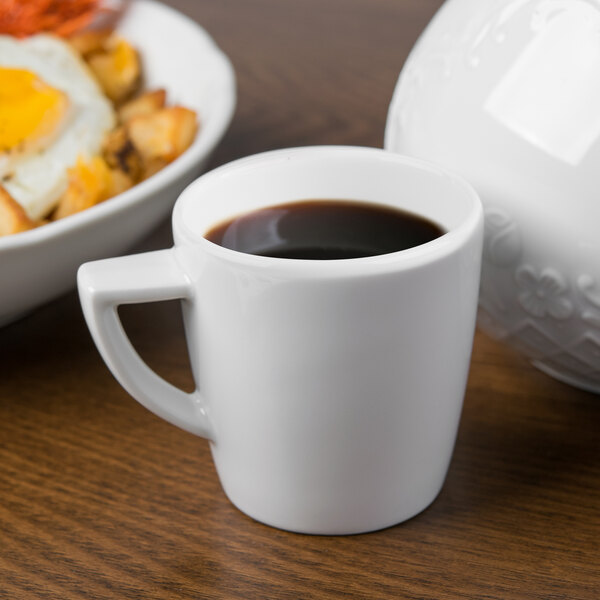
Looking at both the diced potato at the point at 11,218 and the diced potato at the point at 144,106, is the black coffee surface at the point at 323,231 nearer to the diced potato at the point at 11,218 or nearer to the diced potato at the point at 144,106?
the diced potato at the point at 11,218

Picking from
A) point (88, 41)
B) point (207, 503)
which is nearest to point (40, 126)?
point (88, 41)

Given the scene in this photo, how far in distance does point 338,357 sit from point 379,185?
0.13 metres

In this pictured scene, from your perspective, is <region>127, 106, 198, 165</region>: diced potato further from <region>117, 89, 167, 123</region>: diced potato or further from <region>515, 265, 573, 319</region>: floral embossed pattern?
<region>515, 265, 573, 319</region>: floral embossed pattern

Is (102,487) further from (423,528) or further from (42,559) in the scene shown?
(423,528)

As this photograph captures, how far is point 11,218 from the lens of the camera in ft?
2.01

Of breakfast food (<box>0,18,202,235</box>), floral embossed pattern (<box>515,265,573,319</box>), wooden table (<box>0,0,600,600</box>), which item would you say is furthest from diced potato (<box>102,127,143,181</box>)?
floral embossed pattern (<box>515,265,573,319</box>)

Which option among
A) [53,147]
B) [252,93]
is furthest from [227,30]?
[53,147]

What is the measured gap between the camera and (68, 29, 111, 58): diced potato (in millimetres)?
887

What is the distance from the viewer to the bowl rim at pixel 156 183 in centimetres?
57

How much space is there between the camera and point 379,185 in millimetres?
524

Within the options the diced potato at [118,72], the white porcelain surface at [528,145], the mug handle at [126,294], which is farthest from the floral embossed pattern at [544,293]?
the diced potato at [118,72]

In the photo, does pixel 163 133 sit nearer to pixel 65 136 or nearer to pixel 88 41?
pixel 65 136

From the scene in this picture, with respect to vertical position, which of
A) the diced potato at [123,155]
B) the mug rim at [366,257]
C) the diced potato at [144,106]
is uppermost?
the mug rim at [366,257]

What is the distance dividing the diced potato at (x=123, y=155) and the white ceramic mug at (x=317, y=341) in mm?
238
